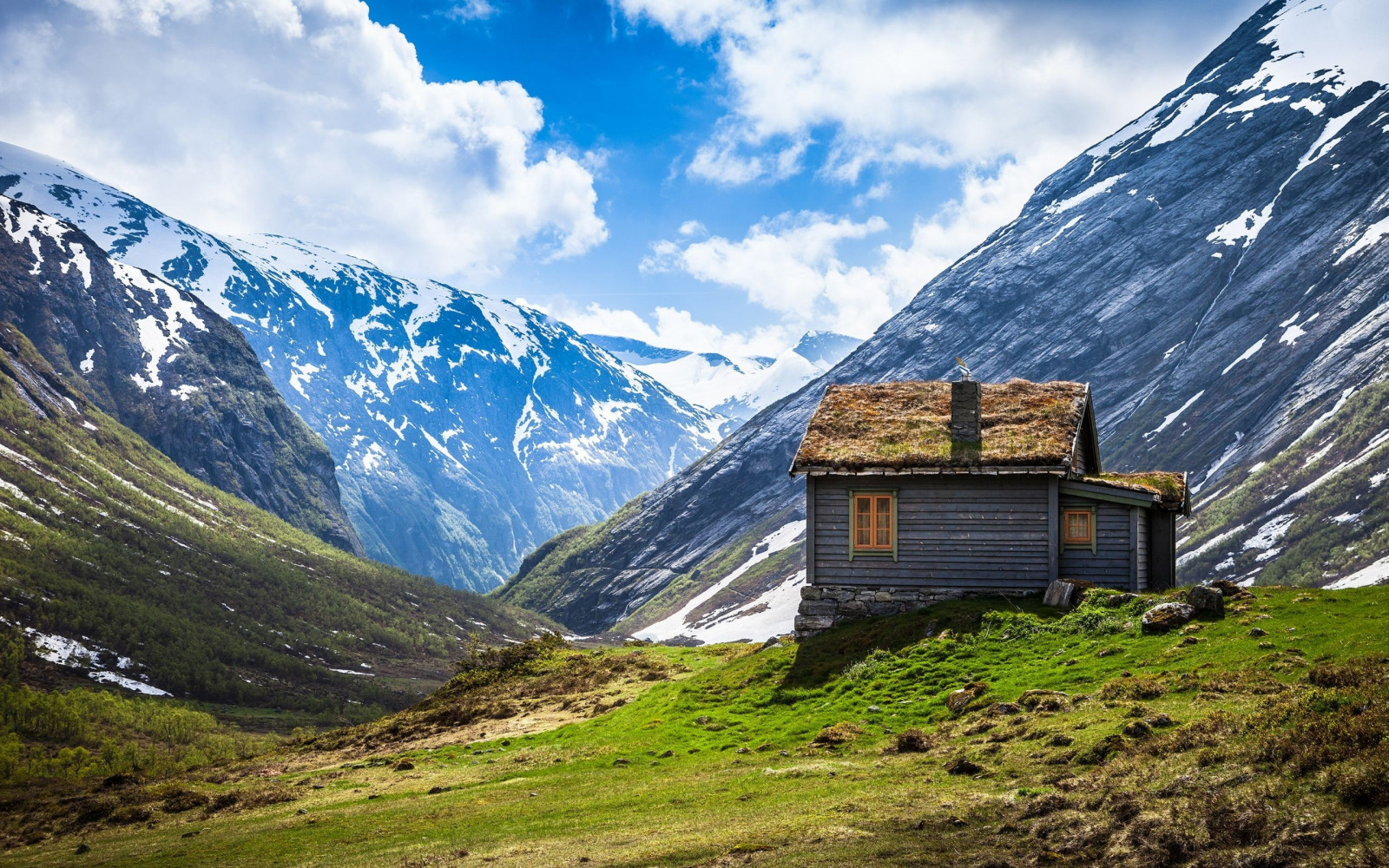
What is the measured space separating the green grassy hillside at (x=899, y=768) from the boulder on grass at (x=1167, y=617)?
1.56 feet

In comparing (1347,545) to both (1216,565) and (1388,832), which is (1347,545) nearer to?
(1216,565)

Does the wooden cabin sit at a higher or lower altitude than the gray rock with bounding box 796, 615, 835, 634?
higher

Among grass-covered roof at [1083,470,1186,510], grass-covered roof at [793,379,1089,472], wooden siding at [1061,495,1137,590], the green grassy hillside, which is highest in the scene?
grass-covered roof at [793,379,1089,472]

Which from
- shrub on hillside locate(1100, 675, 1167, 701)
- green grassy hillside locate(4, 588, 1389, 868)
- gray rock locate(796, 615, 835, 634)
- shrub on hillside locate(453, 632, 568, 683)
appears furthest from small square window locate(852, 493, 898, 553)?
shrub on hillside locate(453, 632, 568, 683)

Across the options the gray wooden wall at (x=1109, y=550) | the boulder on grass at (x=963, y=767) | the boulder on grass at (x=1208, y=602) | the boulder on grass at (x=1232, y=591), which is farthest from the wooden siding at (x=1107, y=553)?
the boulder on grass at (x=963, y=767)

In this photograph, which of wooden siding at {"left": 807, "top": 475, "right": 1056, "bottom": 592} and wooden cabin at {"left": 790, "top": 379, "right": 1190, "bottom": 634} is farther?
wooden siding at {"left": 807, "top": 475, "right": 1056, "bottom": 592}

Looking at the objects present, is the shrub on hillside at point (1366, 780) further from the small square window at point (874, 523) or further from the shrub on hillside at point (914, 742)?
the small square window at point (874, 523)

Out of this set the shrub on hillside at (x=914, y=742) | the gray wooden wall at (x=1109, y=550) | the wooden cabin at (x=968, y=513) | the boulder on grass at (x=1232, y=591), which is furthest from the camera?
the wooden cabin at (x=968, y=513)

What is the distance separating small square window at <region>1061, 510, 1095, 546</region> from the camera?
35.0 metres

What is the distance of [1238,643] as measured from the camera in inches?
886

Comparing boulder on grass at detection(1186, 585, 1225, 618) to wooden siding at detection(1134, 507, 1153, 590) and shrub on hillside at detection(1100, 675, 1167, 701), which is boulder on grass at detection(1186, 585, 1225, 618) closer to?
shrub on hillside at detection(1100, 675, 1167, 701)

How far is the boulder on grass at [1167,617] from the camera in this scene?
84.1 ft

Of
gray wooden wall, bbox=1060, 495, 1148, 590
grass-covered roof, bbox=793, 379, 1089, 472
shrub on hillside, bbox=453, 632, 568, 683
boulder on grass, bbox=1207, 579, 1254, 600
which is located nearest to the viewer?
boulder on grass, bbox=1207, 579, 1254, 600

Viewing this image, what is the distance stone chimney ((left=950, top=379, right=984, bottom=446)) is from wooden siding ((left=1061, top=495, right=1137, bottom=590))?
15.1 feet
